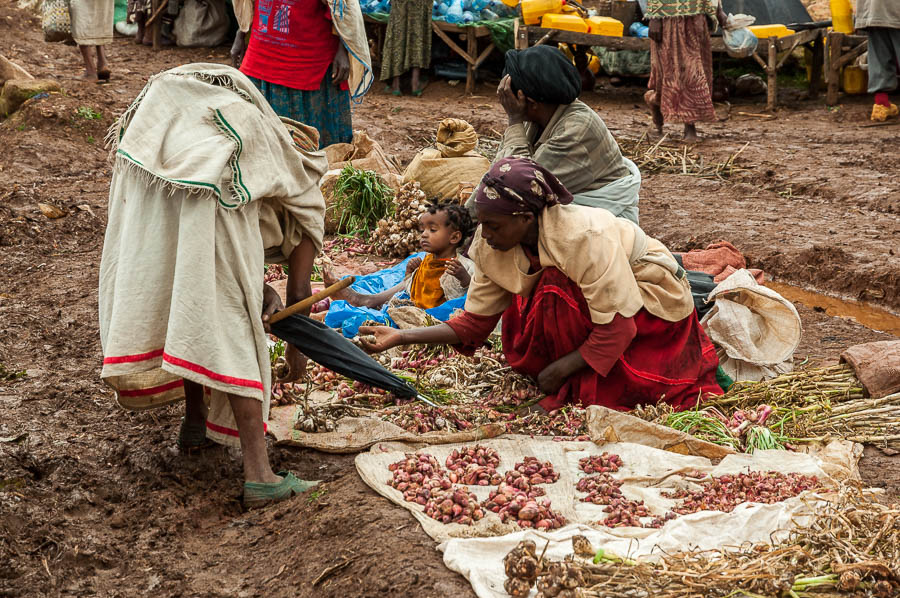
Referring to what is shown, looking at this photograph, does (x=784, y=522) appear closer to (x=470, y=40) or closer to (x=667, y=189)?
(x=667, y=189)

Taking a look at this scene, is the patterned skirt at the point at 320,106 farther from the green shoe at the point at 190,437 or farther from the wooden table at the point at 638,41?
the wooden table at the point at 638,41

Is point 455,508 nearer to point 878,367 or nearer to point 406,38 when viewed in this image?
point 878,367

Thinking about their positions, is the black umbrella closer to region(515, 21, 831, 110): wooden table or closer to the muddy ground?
the muddy ground

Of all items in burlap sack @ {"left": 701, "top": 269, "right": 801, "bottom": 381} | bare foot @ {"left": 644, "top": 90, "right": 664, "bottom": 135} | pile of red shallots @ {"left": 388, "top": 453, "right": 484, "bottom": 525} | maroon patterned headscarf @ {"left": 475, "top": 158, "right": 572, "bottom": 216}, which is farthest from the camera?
bare foot @ {"left": 644, "top": 90, "right": 664, "bottom": 135}

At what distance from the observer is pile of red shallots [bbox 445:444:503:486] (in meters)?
3.05

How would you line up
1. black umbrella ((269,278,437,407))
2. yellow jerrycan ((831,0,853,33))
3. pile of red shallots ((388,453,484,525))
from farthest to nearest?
1. yellow jerrycan ((831,0,853,33))
2. black umbrella ((269,278,437,407))
3. pile of red shallots ((388,453,484,525))

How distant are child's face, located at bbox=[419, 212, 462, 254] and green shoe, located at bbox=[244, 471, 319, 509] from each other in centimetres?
194

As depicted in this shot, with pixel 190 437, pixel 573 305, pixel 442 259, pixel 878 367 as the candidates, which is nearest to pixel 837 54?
pixel 442 259

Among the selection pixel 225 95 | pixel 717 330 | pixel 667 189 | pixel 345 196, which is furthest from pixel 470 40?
pixel 225 95

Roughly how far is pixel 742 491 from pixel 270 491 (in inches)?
56.9

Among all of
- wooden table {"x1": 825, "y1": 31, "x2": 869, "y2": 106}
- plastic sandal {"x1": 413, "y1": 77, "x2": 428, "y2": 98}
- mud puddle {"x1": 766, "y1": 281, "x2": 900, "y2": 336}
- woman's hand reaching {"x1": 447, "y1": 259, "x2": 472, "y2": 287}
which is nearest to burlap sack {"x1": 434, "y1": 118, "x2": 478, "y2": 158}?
woman's hand reaching {"x1": 447, "y1": 259, "x2": 472, "y2": 287}

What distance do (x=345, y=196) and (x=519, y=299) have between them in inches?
119

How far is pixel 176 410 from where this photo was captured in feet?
12.6

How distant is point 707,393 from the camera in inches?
150
